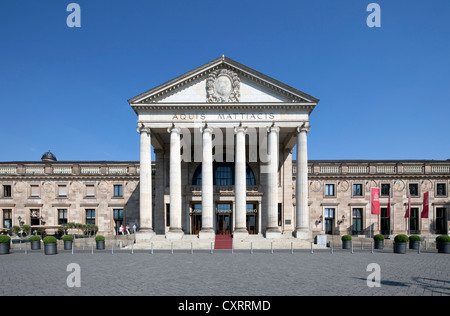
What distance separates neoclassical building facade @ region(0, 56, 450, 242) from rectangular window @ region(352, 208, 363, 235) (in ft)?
0.49

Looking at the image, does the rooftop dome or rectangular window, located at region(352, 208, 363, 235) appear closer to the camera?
rectangular window, located at region(352, 208, 363, 235)

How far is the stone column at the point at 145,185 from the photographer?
135ft

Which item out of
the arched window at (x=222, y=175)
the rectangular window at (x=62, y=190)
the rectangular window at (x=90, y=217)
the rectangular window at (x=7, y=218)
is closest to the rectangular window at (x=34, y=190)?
the rectangular window at (x=62, y=190)

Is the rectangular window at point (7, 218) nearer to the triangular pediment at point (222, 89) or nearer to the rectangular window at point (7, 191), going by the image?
the rectangular window at point (7, 191)

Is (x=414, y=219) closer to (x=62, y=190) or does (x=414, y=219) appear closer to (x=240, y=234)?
(x=240, y=234)

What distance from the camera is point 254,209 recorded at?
50719mm

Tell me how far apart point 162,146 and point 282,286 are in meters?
37.5

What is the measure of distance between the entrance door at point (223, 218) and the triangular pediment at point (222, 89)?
1546cm

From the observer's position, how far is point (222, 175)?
5181 centimetres

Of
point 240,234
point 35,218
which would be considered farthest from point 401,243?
point 35,218

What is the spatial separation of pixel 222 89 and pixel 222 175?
45.7ft

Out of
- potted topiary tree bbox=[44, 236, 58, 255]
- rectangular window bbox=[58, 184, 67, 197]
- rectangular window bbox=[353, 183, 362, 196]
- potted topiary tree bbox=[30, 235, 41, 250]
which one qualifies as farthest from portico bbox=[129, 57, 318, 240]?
rectangular window bbox=[58, 184, 67, 197]

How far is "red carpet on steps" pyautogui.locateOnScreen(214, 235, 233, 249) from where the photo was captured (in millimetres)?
37500

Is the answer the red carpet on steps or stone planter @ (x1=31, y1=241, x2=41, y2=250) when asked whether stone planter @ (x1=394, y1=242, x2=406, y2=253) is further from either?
stone planter @ (x1=31, y1=241, x2=41, y2=250)
